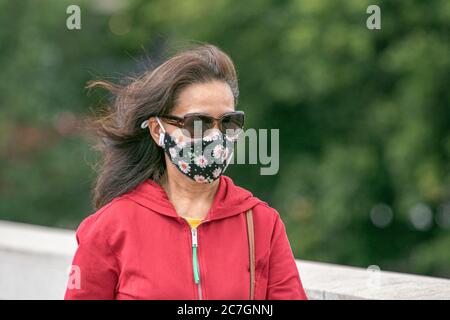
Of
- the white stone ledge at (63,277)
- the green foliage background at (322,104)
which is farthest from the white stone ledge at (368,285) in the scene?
the green foliage background at (322,104)

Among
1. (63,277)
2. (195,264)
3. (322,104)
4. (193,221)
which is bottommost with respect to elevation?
(63,277)

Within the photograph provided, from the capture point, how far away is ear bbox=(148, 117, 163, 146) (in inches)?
122

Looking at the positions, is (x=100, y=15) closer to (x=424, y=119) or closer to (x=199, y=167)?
(x=424, y=119)

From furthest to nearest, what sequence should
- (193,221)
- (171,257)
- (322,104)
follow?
(322,104) → (193,221) → (171,257)

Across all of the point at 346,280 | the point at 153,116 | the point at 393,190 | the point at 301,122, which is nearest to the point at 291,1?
the point at 301,122

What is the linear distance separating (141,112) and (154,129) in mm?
74

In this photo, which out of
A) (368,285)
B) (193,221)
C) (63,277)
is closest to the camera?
(193,221)

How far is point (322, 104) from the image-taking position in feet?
45.7

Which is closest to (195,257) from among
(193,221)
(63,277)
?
(193,221)

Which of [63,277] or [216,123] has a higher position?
[216,123]

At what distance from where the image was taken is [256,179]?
15.4 metres

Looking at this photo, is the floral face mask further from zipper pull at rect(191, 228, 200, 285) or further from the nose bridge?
zipper pull at rect(191, 228, 200, 285)

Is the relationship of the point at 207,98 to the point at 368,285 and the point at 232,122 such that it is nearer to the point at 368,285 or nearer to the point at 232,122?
the point at 232,122

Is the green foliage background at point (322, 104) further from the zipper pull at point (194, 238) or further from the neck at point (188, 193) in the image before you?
the zipper pull at point (194, 238)
